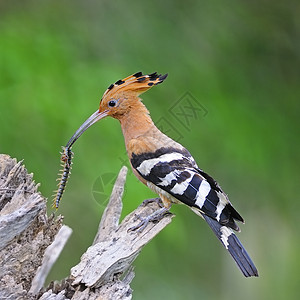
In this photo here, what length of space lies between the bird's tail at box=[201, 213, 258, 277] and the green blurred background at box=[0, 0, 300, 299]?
717 millimetres

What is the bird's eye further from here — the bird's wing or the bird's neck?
the bird's wing

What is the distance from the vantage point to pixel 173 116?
174 inches

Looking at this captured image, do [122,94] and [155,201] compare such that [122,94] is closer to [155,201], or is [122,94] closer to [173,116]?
[155,201]

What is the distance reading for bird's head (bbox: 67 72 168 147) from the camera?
3430 millimetres

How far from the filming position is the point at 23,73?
12.3 ft

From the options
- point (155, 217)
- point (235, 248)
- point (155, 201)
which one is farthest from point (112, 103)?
point (235, 248)

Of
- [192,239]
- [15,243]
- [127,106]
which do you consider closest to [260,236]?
[192,239]

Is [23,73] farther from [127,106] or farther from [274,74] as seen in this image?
[274,74]

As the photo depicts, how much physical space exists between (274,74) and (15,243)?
3.19 m

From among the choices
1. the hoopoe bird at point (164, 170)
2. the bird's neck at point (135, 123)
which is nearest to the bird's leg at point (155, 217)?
the hoopoe bird at point (164, 170)

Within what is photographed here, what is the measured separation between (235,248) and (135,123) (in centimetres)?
90

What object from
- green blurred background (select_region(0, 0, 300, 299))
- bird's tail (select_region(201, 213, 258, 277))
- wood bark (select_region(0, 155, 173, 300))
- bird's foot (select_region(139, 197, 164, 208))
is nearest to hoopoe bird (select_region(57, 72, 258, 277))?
bird's tail (select_region(201, 213, 258, 277))

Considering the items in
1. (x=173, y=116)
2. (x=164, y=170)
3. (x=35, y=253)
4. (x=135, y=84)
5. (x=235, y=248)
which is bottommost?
(x=35, y=253)

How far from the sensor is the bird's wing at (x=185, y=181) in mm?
3152
